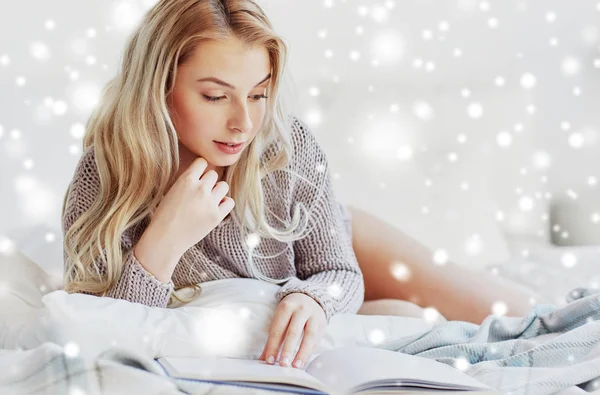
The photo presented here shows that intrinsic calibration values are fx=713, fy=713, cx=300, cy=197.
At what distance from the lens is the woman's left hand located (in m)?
0.95

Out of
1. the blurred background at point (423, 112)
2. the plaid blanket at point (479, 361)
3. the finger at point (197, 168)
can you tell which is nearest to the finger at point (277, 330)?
the plaid blanket at point (479, 361)

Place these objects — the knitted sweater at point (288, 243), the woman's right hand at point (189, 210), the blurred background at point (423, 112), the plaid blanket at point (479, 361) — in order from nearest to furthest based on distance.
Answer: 1. the plaid blanket at point (479, 361)
2. the woman's right hand at point (189, 210)
3. the knitted sweater at point (288, 243)
4. the blurred background at point (423, 112)

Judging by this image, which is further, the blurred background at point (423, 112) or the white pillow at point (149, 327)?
the blurred background at point (423, 112)

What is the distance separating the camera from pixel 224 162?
118 cm

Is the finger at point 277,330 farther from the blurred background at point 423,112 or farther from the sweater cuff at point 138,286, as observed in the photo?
the blurred background at point 423,112

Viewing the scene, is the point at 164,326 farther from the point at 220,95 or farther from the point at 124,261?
the point at 220,95

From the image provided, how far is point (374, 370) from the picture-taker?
84cm

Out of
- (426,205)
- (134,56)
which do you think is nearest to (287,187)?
(134,56)

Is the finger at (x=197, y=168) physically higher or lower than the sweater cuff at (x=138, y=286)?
higher

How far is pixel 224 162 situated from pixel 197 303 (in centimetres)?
23

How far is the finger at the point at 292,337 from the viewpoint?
0.93 metres

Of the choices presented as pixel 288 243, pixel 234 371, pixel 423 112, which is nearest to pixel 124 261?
pixel 288 243

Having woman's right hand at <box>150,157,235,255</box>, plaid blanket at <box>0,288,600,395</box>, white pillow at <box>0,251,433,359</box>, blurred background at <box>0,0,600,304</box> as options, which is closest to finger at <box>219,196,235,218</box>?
woman's right hand at <box>150,157,235,255</box>

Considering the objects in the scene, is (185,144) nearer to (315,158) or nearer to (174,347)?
(315,158)
